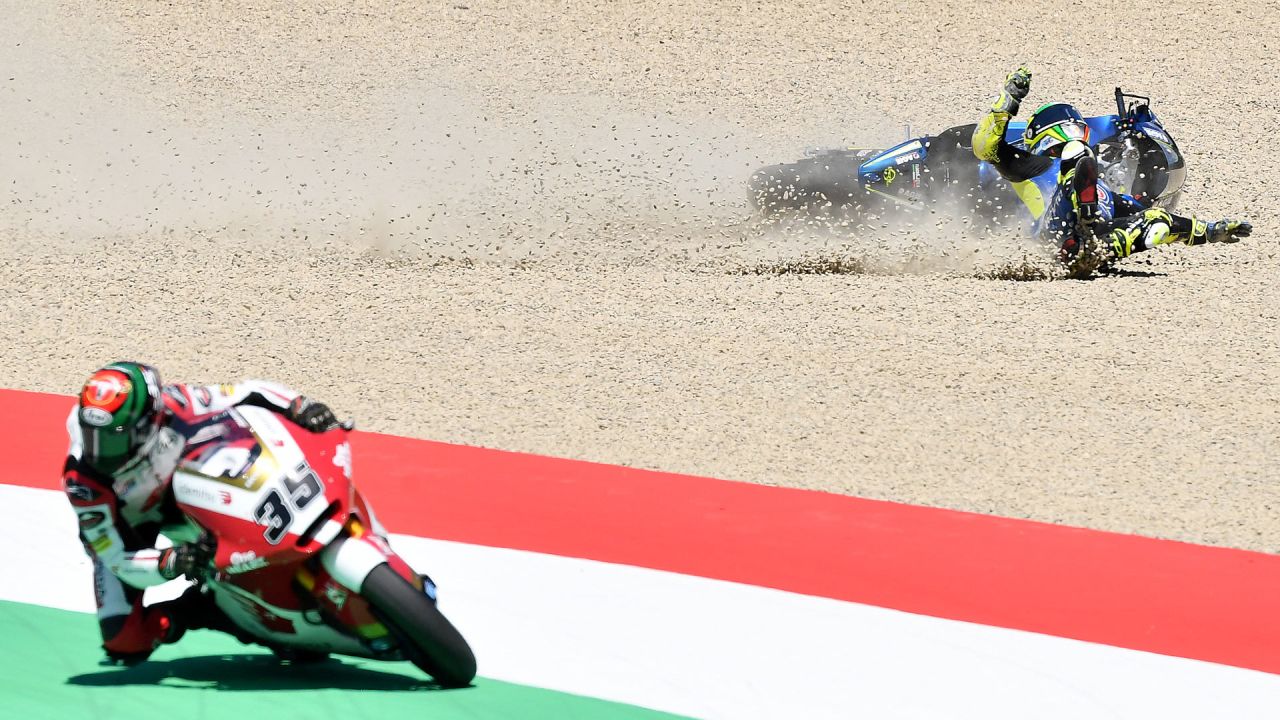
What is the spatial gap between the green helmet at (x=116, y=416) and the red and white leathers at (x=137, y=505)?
45 millimetres

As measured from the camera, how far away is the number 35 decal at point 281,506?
4.78 meters

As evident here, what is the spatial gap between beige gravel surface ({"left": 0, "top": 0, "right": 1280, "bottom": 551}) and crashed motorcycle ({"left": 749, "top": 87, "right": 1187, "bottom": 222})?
1.13ft

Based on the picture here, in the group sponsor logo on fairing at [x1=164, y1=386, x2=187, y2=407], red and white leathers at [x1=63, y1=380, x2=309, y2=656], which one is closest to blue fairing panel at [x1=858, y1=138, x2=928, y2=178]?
red and white leathers at [x1=63, y1=380, x2=309, y2=656]

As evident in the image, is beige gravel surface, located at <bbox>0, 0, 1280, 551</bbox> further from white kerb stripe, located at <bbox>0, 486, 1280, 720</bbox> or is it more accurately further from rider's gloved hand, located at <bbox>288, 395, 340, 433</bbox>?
rider's gloved hand, located at <bbox>288, 395, 340, 433</bbox>

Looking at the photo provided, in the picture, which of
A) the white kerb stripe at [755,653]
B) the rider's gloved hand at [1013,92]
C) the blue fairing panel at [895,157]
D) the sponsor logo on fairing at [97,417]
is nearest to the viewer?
the sponsor logo on fairing at [97,417]

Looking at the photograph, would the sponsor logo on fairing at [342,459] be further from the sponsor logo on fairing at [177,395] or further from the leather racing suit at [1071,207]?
the leather racing suit at [1071,207]

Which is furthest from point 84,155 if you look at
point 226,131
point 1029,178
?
point 1029,178

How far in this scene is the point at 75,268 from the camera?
13133 millimetres

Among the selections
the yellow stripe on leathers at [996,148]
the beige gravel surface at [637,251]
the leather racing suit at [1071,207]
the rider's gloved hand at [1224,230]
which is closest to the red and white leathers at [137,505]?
the beige gravel surface at [637,251]

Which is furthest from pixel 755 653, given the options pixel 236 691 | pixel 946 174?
pixel 946 174

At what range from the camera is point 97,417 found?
4629mm

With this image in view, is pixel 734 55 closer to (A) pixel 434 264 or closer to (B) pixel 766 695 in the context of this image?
(A) pixel 434 264

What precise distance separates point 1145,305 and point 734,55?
12.0 meters

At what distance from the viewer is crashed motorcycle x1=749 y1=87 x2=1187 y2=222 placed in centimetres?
1269
